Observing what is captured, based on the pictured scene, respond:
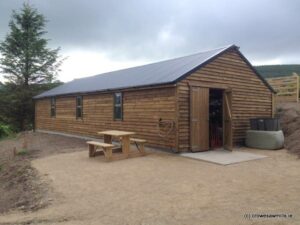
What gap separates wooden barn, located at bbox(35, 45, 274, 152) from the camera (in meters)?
10.8

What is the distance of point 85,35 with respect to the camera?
1695cm

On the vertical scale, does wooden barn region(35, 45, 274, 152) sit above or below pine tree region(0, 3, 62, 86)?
below

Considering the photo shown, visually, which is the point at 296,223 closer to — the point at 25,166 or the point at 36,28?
the point at 25,166

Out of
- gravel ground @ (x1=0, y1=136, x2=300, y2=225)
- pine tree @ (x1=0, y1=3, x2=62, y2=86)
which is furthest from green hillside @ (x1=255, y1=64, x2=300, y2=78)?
gravel ground @ (x1=0, y1=136, x2=300, y2=225)

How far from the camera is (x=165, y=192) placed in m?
6.03

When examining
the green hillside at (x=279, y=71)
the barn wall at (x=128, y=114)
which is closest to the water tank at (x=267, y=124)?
the barn wall at (x=128, y=114)

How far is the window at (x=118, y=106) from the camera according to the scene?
1336 cm

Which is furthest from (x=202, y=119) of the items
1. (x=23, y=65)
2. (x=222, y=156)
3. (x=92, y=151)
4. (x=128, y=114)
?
(x=23, y=65)

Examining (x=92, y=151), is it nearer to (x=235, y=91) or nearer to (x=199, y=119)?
(x=199, y=119)

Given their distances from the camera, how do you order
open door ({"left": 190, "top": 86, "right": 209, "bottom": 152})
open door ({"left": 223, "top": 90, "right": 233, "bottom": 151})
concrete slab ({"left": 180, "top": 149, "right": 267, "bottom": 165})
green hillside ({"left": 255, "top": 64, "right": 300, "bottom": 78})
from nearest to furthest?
concrete slab ({"left": 180, "top": 149, "right": 267, "bottom": 165})
open door ({"left": 190, "top": 86, "right": 209, "bottom": 152})
open door ({"left": 223, "top": 90, "right": 233, "bottom": 151})
green hillside ({"left": 255, "top": 64, "right": 300, "bottom": 78})

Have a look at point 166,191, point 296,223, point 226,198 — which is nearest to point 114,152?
point 166,191

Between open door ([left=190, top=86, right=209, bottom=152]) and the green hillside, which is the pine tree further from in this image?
the green hillside

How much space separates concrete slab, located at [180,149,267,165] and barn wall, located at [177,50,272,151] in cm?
62

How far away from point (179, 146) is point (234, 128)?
3.39 meters
